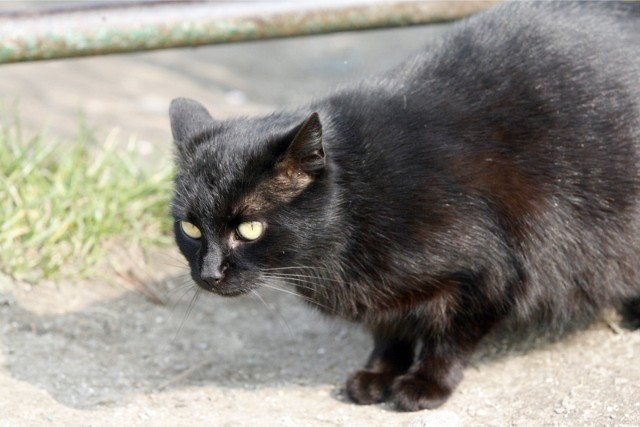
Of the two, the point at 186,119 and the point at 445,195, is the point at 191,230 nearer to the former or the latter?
the point at 186,119

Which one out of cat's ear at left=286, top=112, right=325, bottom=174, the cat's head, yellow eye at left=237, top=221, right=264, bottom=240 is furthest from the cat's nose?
cat's ear at left=286, top=112, right=325, bottom=174

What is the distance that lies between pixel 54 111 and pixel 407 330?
281cm

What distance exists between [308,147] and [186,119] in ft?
1.86

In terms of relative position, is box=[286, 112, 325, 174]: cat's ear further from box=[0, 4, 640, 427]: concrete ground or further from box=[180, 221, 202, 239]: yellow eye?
box=[0, 4, 640, 427]: concrete ground

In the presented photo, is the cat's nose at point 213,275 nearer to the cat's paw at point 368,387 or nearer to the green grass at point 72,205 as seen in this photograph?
the cat's paw at point 368,387

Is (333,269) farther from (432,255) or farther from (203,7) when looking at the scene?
(203,7)

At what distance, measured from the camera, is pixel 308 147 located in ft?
8.43

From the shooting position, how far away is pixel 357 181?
2750 millimetres

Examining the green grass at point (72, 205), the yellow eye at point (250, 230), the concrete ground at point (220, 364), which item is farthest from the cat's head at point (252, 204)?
the green grass at point (72, 205)

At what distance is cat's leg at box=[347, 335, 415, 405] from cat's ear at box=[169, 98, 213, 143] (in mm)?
952

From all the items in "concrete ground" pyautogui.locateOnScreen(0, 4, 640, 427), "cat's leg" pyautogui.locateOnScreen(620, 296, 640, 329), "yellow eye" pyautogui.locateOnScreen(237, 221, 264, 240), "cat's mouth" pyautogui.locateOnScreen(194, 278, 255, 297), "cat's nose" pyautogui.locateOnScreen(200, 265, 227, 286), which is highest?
"yellow eye" pyautogui.locateOnScreen(237, 221, 264, 240)

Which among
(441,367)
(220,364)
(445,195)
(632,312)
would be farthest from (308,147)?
(632,312)

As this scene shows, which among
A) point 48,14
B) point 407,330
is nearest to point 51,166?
point 48,14

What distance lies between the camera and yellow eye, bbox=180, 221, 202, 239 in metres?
2.74
